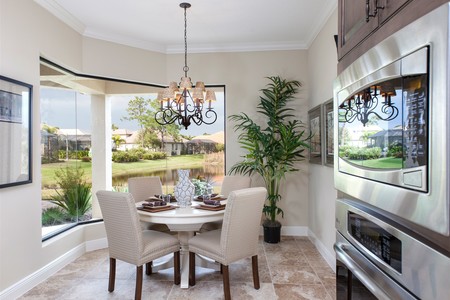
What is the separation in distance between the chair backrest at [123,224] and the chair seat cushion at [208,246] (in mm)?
491

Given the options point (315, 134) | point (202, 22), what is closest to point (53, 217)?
point (202, 22)

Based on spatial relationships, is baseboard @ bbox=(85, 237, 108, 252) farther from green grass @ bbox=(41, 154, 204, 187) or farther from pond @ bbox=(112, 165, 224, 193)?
pond @ bbox=(112, 165, 224, 193)

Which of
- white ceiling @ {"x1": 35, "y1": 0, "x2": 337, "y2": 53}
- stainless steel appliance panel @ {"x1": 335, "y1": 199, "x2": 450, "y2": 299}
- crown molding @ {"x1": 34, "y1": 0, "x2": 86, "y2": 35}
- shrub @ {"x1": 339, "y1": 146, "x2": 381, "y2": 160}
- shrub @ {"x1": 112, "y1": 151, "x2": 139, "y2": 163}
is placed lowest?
stainless steel appliance panel @ {"x1": 335, "y1": 199, "x2": 450, "y2": 299}

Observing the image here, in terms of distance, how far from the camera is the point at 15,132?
2703 mm

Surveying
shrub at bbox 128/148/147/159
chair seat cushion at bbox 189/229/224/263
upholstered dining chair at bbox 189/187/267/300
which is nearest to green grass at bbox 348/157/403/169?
upholstered dining chair at bbox 189/187/267/300

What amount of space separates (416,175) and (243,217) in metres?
1.94

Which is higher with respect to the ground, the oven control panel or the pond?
the oven control panel

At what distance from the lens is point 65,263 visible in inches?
135

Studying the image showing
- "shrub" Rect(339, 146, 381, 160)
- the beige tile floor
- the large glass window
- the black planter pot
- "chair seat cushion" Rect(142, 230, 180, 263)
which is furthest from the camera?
the black planter pot

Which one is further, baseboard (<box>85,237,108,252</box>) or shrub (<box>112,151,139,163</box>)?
shrub (<box>112,151,139,163</box>)

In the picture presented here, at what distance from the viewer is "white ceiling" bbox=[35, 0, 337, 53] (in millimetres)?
3244

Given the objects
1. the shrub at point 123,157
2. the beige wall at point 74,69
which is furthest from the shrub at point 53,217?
the shrub at point 123,157

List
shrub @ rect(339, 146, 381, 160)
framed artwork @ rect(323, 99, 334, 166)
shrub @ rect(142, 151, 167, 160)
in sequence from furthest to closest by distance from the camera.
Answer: shrub @ rect(142, 151, 167, 160) < framed artwork @ rect(323, 99, 334, 166) < shrub @ rect(339, 146, 381, 160)

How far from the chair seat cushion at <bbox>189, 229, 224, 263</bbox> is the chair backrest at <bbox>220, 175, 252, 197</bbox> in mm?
899
